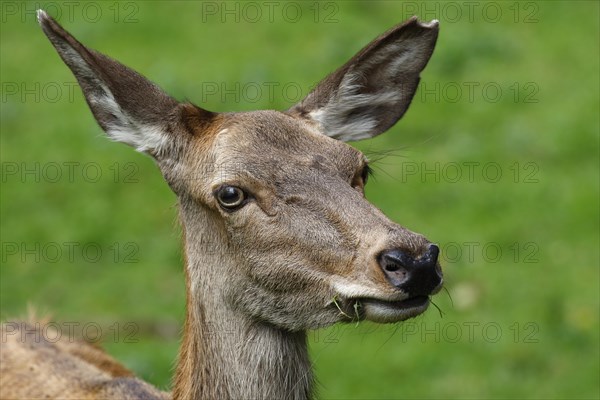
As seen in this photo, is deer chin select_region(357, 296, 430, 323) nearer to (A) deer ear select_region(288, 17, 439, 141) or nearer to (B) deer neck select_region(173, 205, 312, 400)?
Result: (B) deer neck select_region(173, 205, 312, 400)

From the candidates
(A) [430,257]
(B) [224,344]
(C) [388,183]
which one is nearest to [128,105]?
(B) [224,344]

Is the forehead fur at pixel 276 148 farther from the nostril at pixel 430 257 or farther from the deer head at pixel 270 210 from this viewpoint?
the nostril at pixel 430 257

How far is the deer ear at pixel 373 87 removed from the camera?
21.7 ft

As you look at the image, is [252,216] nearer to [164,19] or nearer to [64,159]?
[64,159]

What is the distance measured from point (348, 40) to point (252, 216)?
9.07 m

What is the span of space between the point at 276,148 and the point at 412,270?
106 centimetres

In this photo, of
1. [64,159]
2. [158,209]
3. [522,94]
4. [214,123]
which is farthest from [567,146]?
[214,123]

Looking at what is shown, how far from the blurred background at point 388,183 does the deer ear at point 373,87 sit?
2.35 metres

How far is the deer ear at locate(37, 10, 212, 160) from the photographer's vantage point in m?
5.98

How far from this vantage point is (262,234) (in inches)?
227

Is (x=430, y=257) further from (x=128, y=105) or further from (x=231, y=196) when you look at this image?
(x=128, y=105)

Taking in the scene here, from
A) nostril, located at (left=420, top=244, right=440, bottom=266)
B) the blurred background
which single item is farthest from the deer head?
the blurred background

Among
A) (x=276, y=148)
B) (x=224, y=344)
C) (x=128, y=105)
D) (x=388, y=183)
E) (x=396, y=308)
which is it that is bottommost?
(x=388, y=183)

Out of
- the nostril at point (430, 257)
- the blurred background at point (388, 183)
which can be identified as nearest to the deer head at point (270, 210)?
the nostril at point (430, 257)
